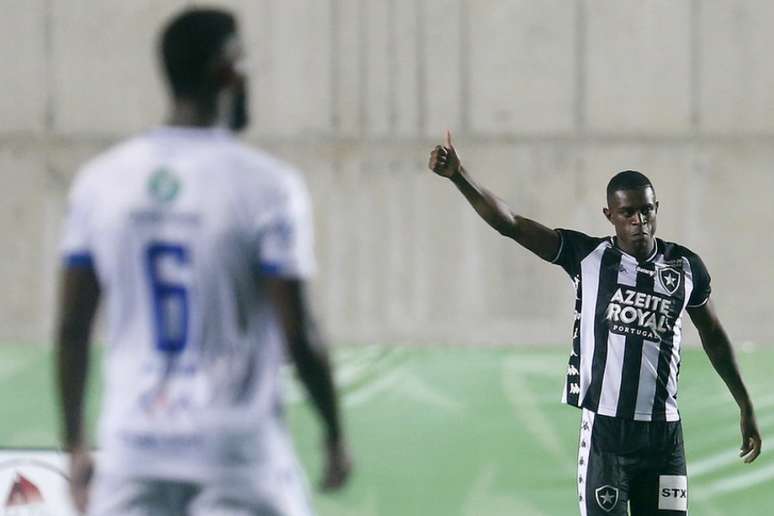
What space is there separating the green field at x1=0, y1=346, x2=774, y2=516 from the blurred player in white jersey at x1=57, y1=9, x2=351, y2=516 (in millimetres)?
3619

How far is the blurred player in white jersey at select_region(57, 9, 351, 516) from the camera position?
2.39m

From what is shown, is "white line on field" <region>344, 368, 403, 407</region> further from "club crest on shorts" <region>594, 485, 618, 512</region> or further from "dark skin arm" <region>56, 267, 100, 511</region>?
"dark skin arm" <region>56, 267, 100, 511</region>

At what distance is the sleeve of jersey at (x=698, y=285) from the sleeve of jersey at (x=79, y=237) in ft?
9.69

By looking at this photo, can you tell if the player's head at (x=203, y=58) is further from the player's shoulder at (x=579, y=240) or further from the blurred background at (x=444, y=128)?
the blurred background at (x=444, y=128)

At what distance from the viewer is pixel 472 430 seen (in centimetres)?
610

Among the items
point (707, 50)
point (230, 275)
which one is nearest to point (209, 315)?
point (230, 275)

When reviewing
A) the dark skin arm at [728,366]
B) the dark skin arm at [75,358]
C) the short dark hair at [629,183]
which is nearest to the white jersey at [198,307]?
the dark skin arm at [75,358]

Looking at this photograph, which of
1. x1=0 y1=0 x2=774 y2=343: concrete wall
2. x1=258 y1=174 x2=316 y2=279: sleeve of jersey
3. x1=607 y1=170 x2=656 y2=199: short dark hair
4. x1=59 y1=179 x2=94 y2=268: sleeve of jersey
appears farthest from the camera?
x1=0 y1=0 x2=774 y2=343: concrete wall

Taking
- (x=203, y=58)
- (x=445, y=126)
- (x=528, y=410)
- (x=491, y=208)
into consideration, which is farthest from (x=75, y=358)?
(x=445, y=126)

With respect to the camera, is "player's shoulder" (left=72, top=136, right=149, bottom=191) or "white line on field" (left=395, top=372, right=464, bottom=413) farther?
"white line on field" (left=395, top=372, right=464, bottom=413)

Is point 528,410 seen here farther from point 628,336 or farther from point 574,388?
point 628,336

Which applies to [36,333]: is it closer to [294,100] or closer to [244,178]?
[294,100]

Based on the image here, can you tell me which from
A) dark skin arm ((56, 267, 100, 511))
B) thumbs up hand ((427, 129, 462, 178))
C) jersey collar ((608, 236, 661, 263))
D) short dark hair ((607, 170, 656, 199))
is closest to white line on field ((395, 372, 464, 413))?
jersey collar ((608, 236, 661, 263))

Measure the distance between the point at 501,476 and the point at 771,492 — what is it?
130 centimetres
